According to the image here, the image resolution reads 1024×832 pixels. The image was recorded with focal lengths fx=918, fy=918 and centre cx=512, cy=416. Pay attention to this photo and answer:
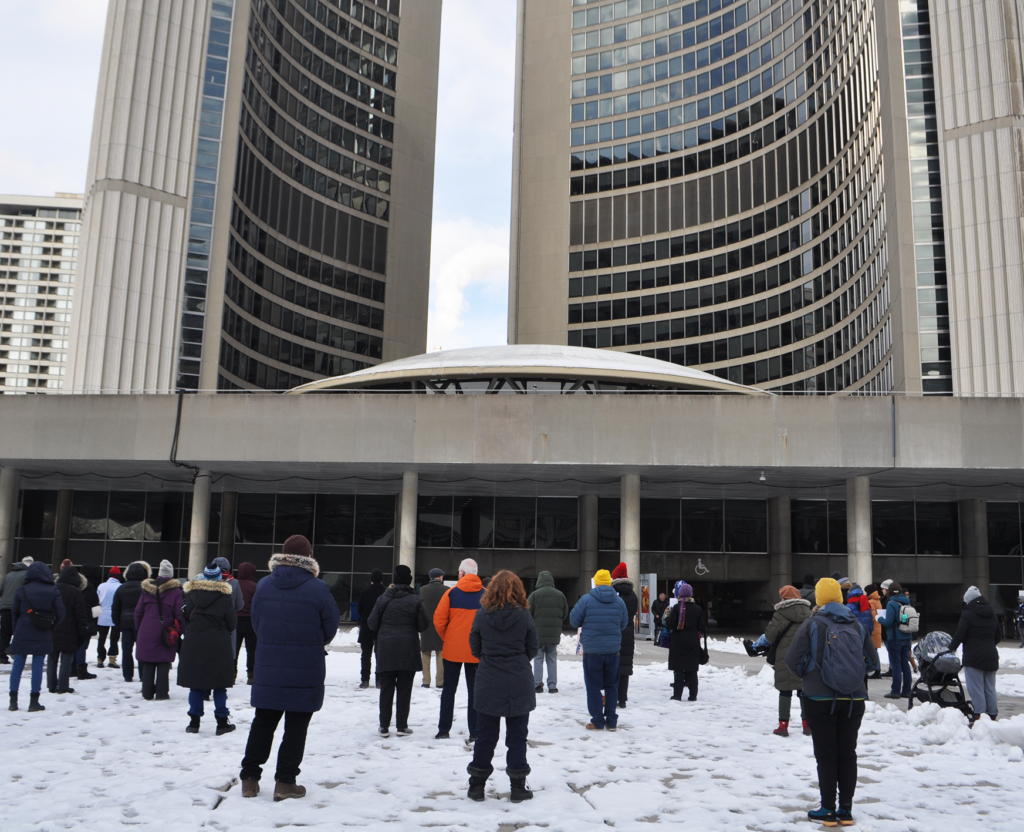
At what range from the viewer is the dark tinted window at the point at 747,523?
37.2m

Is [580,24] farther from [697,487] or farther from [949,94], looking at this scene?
[697,487]

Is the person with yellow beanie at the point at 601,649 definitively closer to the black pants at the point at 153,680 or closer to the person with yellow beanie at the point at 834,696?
the person with yellow beanie at the point at 834,696

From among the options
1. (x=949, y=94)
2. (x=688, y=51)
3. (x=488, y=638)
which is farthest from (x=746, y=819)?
(x=688, y=51)

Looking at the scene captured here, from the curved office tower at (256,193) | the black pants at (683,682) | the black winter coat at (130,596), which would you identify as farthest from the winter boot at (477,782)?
the curved office tower at (256,193)

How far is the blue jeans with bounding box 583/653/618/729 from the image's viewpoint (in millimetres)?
9828

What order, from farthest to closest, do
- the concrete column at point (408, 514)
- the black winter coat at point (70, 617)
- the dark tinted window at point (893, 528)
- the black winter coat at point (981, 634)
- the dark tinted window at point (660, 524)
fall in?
1. the dark tinted window at point (660, 524)
2. the dark tinted window at point (893, 528)
3. the concrete column at point (408, 514)
4. the black winter coat at point (70, 617)
5. the black winter coat at point (981, 634)

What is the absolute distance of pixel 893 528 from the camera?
120 feet

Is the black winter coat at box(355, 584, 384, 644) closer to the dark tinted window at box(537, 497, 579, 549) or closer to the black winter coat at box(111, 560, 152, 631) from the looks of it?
the black winter coat at box(111, 560, 152, 631)

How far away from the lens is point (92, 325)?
178ft

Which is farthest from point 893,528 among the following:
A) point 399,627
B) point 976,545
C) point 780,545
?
point 399,627

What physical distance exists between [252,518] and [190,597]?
2971 cm

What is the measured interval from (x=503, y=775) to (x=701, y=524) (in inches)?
1206

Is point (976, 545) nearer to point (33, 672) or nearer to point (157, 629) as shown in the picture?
point (157, 629)

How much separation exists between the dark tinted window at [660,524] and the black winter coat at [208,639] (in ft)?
96.6
